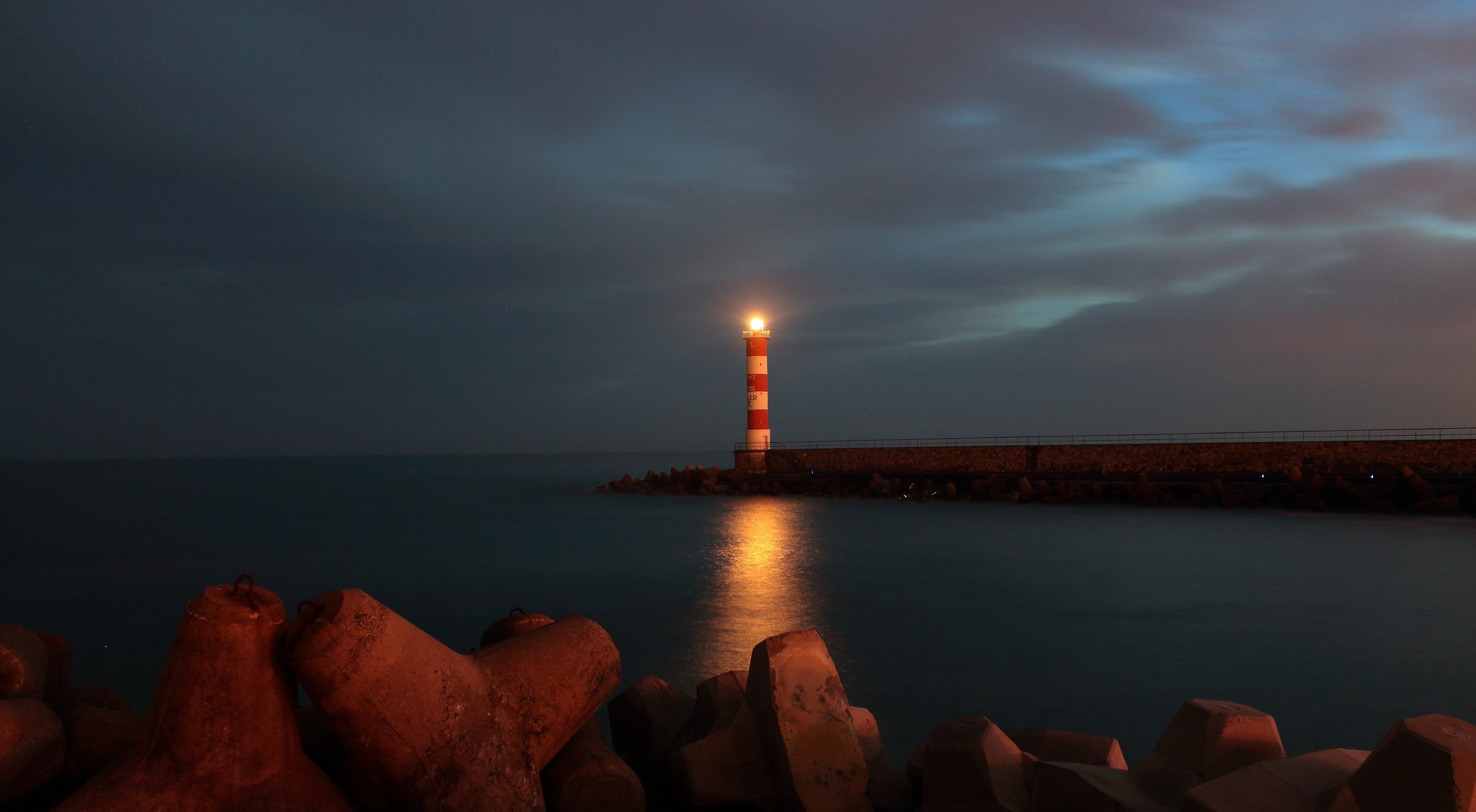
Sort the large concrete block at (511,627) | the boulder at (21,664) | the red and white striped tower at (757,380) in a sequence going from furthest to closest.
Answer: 1. the red and white striped tower at (757,380)
2. the large concrete block at (511,627)
3. the boulder at (21,664)

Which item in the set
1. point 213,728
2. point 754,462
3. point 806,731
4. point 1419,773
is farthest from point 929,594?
point 754,462

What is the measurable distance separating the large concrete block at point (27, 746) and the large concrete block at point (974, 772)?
3.01 m

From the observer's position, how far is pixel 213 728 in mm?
2797

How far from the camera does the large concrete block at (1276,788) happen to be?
274cm

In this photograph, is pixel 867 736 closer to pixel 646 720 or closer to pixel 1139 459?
pixel 646 720

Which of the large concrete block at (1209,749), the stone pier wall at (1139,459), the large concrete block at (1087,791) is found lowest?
the large concrete block at (1087,791)

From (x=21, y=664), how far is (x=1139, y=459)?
89.9ft

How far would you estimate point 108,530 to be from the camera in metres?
26.1

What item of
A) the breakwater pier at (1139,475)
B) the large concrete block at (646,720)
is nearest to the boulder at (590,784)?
the large concrete block at (646,720)

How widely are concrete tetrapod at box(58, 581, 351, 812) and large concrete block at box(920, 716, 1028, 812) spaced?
2129mm

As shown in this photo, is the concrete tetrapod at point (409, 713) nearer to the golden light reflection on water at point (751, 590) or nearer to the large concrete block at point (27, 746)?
the large concrete block at point (27, 746)

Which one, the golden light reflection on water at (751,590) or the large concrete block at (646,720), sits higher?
the large concrete block at (646,720)

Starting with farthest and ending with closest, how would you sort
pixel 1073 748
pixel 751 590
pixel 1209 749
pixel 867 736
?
pixel 751 590
pixel 867 736
pixel 1073 748
pixel 1209 749

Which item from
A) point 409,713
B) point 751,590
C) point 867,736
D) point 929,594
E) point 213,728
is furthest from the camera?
point 751,590
